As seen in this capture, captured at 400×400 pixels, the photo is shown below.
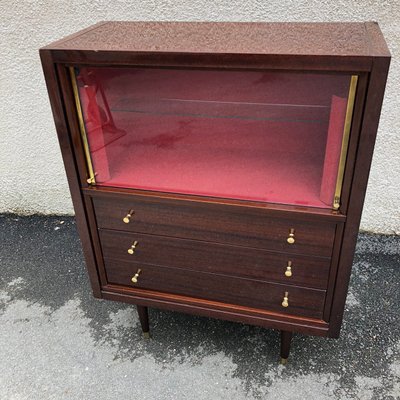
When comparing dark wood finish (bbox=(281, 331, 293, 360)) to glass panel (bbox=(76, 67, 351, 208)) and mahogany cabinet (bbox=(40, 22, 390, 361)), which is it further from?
glass panel (bbox=(76, 67, 351, 208))

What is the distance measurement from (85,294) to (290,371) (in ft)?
2.56

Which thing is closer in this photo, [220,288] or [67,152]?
[67,152]

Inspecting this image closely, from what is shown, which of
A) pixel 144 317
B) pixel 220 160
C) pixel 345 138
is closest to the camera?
pixel 345 138

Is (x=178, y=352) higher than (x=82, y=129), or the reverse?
(x=82, y=129)

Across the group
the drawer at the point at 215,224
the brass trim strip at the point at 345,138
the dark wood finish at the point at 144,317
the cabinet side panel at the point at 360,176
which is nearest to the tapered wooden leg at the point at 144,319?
the dark wood finish at the point at 144,317

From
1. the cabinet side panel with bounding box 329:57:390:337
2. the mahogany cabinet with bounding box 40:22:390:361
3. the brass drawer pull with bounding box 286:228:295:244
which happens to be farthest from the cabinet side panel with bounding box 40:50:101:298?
the cabinet side panel with bounding box 329:57:390:337

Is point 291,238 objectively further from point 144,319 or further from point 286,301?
point 144,319

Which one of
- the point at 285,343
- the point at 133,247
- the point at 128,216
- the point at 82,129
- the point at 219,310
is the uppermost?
the point at 82,129

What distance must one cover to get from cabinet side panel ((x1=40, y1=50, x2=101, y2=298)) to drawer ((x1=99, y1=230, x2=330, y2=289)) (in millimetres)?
47

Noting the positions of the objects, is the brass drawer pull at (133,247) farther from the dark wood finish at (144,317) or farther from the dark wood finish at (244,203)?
the dark wood finish at (144,317)

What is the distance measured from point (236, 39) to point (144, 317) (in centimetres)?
86

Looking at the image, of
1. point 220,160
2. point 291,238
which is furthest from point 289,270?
point 220,160

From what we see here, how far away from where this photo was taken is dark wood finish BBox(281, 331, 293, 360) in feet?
3.90

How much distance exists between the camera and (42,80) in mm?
1676
